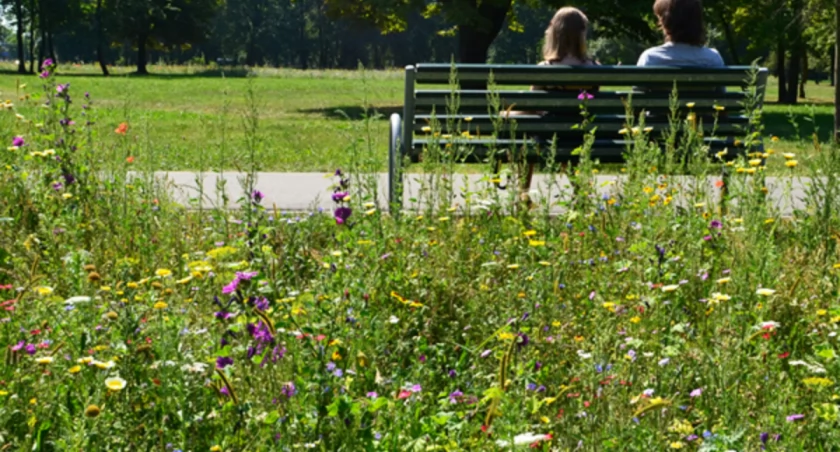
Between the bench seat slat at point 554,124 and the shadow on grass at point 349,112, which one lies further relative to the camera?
the shadow on grass at point 349,112

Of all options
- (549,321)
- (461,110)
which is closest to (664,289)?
(549,321)

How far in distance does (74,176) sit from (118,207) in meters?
0.34

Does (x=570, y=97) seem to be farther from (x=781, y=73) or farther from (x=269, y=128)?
(x=781, y=73)

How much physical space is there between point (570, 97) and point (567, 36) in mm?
1073

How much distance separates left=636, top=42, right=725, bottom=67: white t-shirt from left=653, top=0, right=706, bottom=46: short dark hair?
0.05 m

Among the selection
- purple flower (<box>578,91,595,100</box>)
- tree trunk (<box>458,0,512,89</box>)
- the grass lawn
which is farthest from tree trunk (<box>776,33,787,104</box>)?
purple flower (<box>578,91,595,100</box>)

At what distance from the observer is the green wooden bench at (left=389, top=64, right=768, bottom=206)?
620cm

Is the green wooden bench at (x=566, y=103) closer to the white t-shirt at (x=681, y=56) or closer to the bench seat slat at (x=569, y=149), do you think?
the bench seat slat at (x=569, y=149)

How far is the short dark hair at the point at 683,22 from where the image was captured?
7145mm

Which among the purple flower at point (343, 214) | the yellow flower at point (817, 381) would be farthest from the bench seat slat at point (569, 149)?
the yellow flower at point (817, 381)

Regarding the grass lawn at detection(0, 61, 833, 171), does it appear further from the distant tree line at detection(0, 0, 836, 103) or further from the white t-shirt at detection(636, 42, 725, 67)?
the distant tree line at detection(0, 0, 836, 103)

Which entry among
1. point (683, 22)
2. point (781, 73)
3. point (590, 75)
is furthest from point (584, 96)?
point (781, 73)

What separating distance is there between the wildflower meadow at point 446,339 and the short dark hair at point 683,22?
7.11 ft

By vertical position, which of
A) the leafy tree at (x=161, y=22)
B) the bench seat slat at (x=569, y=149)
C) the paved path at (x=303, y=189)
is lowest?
the paved path at (x=303, y=189)
